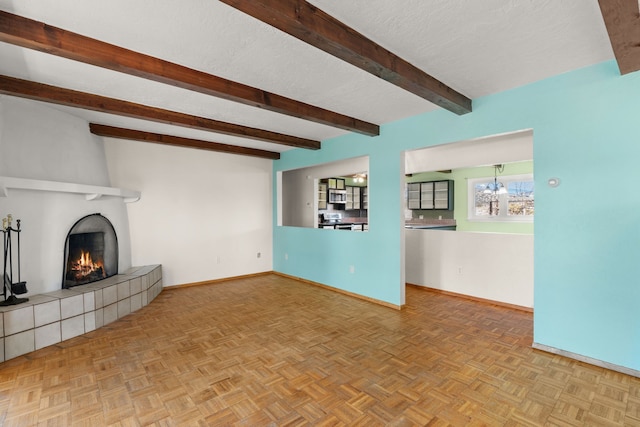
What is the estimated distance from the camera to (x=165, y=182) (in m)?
4.85

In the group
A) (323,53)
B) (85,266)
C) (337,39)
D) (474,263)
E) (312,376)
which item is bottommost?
(312,376)

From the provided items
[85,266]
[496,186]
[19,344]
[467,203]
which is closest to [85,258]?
[85,266]

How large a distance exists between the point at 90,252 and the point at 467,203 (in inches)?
295

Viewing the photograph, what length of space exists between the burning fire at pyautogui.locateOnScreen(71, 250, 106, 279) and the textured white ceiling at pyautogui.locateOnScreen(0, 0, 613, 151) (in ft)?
6.35

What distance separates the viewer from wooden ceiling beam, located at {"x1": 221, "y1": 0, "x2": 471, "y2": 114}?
150 cm

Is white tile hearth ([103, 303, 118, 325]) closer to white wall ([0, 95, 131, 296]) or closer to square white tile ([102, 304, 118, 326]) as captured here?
square white tile ([102, 304, 118, 326])

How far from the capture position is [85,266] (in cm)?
354

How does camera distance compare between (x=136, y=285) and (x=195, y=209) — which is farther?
(x=195, y=209)

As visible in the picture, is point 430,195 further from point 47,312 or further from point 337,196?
point 47,312

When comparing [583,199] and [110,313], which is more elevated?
[583,199]

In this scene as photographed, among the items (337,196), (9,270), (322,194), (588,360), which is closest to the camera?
(588,360)

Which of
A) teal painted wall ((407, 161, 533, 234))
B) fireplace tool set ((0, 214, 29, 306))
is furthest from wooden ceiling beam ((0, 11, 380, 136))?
teal painted wall ((407, 161, 533, 234))

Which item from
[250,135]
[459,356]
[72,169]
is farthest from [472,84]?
[72,169]

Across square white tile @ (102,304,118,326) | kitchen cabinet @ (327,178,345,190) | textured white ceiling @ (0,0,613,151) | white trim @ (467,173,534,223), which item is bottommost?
square white tile @ (102,304,118,326)
